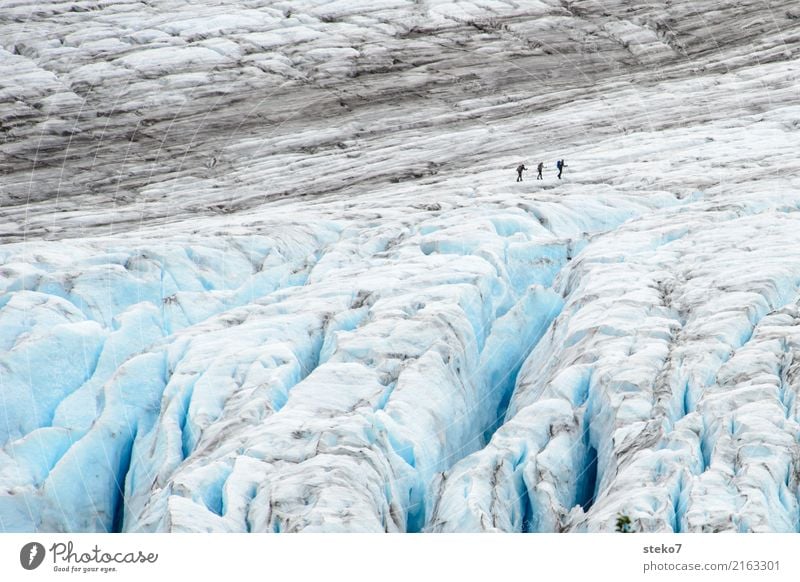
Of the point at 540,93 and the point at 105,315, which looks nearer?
the point at 105,315

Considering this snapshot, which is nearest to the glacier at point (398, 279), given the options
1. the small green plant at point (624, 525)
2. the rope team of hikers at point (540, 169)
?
the small green plant at point (624, 525)

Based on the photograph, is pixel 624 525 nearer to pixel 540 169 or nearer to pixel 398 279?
pixel 398 279

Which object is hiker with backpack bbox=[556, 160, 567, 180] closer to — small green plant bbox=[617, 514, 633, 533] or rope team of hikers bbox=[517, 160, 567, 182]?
rope team of hikers bbox=[517, 160, 567, 182]

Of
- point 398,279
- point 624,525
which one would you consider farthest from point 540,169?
point 624,525

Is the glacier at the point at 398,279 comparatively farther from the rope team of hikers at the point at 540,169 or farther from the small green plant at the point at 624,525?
the rope team of hikers at the point at 540,169

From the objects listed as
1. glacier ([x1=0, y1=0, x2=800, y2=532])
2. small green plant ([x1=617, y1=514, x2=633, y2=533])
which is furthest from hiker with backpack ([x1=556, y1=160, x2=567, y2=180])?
small green plant ([x1=617, y1=514, x2=633, y2=533])

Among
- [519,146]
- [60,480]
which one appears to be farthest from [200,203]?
[60,480]

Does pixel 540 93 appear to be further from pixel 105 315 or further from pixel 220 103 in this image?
pixel 105 315

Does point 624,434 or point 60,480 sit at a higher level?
point 624,434
